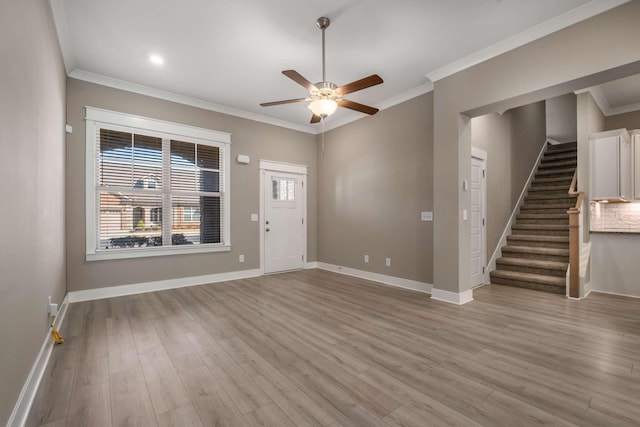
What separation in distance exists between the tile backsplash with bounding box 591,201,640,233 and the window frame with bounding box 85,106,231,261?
5.96 metres

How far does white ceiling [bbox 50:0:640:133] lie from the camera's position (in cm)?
271

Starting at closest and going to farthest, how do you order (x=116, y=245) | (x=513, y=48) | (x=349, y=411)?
1. (x=349, y=411)
2. (x=513, y=48)
3. (x=116, y=245)

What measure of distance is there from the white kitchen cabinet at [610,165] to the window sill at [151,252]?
19.3 feet

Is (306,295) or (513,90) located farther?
(306,295)

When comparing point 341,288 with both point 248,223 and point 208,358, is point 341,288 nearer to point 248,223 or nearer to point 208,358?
point 248,223

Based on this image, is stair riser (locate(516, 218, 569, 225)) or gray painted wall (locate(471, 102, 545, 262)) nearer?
gray painted wall (locate(471, 102, 545, 262))

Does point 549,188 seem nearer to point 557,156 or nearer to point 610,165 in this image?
point 557,156

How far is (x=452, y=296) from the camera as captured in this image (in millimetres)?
3789

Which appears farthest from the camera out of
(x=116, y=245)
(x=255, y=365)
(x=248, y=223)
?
(x=248, y=223)

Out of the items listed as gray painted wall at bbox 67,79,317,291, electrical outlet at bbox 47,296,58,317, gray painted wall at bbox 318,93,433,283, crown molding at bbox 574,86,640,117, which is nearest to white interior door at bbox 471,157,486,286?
gray painted wall at bbox 318,93,433,283

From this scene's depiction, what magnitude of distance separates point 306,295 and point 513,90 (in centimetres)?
362

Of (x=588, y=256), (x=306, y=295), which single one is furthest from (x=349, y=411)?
(x=588, y=256)

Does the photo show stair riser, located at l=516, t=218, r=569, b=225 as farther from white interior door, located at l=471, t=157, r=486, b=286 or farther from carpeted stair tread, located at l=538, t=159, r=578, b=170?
carpeted stair tread, located at l=538, t=159, r=578, b=170

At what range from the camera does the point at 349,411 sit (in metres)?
1.71
